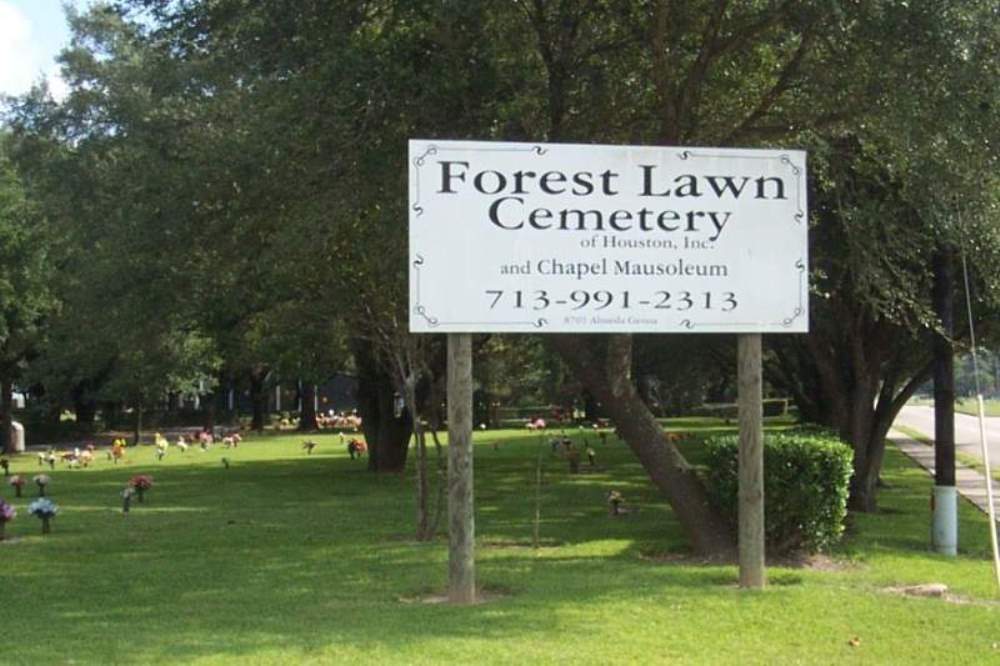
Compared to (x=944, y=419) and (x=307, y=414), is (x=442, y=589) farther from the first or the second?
(x=307, y=414)

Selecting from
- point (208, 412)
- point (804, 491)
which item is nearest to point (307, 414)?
point (208, 412)

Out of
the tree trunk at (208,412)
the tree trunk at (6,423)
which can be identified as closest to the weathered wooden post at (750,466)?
the tree trunk at (6,423)

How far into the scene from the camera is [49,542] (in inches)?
554

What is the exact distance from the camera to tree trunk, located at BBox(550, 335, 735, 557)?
40.1 feet

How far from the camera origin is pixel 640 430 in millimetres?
12633

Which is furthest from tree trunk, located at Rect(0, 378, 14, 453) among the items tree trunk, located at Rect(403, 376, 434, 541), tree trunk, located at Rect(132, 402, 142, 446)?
tree trunk, located at Rect(403, 376, 434, 541)

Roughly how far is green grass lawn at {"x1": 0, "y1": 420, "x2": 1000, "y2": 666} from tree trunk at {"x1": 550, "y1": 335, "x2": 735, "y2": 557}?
0.52 m

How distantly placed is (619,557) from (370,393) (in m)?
16.1

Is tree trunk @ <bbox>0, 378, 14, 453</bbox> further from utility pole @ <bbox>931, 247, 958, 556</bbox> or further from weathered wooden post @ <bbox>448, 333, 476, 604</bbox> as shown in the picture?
weathered wooden post @ <bbox>448, 333, 476, 604</bbox>

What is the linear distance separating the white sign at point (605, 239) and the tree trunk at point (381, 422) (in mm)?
17503

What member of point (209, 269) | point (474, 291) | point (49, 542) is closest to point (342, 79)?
point (474, 291)

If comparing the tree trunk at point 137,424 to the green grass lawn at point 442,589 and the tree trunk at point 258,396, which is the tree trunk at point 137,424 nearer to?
the tree trunk at point 258,396

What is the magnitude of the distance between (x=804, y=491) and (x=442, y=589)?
151 inches

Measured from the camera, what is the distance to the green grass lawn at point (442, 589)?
7.45 m
